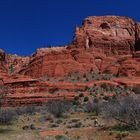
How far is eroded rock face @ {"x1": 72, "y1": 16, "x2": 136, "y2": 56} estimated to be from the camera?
93875mm

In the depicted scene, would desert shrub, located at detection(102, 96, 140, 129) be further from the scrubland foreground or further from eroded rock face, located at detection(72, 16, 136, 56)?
eroded rock face, located at detection(72, 16, 136, 56)

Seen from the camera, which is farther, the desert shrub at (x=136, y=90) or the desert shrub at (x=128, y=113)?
the desert shrub at (x=136, y=90)

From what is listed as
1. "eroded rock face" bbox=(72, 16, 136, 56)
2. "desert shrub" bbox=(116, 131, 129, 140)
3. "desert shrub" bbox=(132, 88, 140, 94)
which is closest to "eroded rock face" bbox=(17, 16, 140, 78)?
"eroded rock face" bbox=(72, 16, 136, 56)

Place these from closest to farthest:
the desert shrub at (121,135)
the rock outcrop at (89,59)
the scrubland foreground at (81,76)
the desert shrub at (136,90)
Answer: the desert shrub at (121,135), the scrubland foreground at (81,76), the desert shrub at (136,90), the rock outcrop at (89,59)

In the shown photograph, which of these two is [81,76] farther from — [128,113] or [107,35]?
[128,113]

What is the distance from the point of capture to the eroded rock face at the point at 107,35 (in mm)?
93875

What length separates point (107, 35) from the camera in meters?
97.2

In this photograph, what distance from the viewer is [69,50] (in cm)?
9106

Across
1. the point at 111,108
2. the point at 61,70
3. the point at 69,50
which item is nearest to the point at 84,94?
the point at 61,70

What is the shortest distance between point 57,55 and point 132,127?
69.2 metres

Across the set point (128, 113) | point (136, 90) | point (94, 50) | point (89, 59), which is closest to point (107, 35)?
point (94, 50)

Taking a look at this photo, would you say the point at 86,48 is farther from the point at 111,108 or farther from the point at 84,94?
the point at 111,108

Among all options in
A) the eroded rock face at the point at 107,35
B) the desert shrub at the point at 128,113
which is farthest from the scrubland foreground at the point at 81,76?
the desert shrub at the point at 128,113

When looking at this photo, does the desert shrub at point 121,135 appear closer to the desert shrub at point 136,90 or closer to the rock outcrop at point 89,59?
the desert shrub at point 136,90
